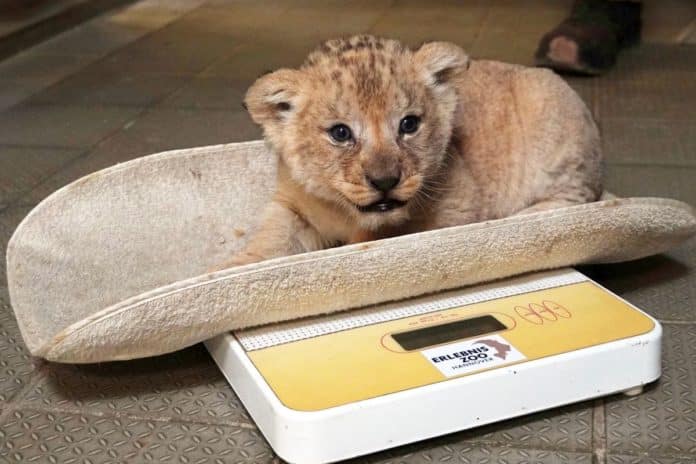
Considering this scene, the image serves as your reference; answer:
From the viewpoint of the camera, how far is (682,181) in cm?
235

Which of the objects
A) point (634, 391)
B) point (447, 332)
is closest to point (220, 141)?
point (447, 332)

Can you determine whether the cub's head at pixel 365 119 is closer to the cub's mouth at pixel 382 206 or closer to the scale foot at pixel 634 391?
the cub's mouth at pixel 382 206

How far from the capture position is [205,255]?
185 cm

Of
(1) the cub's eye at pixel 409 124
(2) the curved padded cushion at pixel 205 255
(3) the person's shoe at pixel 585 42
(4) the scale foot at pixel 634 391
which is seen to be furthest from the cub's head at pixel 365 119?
(3) the person's shoe at pixel 585 42

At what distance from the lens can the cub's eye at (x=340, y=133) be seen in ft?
5.38

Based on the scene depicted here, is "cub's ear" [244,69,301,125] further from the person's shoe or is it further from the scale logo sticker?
the person's shoe

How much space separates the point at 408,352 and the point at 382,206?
1.03 ft

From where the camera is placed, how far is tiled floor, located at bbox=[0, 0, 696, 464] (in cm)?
138

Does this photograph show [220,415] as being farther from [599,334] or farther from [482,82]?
[482,82]

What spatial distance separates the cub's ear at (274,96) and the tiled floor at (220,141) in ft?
1.42

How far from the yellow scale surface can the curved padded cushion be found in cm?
6

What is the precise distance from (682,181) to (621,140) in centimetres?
36

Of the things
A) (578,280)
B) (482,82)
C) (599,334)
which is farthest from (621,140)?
(599,334)

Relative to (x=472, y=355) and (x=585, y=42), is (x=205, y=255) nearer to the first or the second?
(x=472, y=355)
